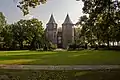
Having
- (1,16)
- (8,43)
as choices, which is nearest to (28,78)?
(8,43)

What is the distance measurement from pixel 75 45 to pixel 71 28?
40190mm

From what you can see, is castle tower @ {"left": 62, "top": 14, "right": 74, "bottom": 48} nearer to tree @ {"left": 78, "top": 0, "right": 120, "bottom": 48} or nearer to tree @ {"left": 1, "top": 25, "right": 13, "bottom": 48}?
tree @ {"left": 1, "top": 25, "right": 13, "bottom": 48}

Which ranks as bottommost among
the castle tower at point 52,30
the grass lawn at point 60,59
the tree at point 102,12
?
the grass lawn at point 60,59

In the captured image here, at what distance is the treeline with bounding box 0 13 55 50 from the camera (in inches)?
3007

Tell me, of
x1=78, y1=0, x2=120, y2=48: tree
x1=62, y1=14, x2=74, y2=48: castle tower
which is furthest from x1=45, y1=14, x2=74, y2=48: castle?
x1=78, y1=0, x2=120, y2=48: tree

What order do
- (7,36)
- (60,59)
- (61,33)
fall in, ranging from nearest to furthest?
(60,59)
(7,36)
(61,33)

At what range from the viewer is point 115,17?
17.8 metres

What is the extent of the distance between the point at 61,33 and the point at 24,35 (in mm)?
46986

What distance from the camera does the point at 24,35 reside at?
259 feet

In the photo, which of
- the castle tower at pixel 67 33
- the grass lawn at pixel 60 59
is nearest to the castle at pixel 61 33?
the castle tower at pixel 67 33

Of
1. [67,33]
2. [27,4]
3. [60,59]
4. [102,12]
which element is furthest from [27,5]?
[67,33]

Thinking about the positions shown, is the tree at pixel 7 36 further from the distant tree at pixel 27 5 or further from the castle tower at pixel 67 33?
the distant tree at pixel 27 5

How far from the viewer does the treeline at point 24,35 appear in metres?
76.4

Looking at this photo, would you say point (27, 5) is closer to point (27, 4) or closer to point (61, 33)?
point (27, 4)
